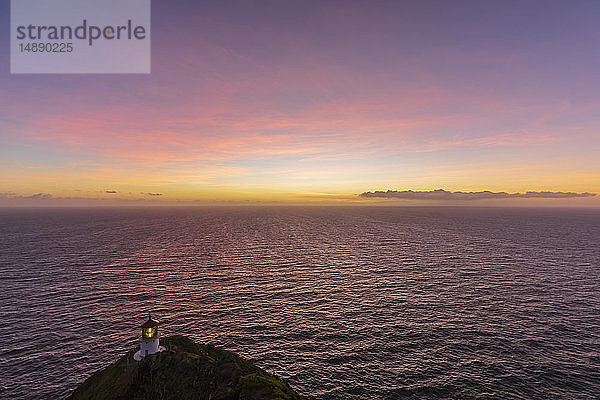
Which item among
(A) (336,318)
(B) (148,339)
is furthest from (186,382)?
(A) (336,318)

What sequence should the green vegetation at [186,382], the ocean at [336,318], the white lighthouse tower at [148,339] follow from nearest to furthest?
the green vegetation at [186,382] → the white lighthouse tower at [148,339] → the ocean at [336,318]

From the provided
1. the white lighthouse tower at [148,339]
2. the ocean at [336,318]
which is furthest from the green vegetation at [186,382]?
the ocean at [336,318]

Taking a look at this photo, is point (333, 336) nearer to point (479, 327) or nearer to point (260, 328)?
point (260, 328)

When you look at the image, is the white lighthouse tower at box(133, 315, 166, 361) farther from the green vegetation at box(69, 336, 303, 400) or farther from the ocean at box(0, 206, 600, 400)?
the ocean at box(0, 206, 600, 400)

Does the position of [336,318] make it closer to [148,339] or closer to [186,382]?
[148,339]

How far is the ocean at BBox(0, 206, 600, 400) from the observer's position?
3469 cm

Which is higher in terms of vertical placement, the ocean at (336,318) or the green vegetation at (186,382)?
the green vegetation at (186,382)

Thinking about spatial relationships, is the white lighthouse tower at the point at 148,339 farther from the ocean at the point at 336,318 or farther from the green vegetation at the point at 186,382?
the ocean at the point at 336,318

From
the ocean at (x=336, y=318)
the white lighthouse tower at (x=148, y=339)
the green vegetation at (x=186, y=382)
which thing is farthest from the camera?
the ocean at (x=336, y=318)

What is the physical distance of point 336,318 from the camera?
51.0 meters

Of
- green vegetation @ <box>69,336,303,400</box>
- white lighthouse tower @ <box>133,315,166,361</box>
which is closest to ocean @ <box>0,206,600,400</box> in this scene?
green vegetation @ <box>69,336,303,400</box>

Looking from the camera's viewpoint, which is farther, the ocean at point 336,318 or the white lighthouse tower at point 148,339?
the ocean at point 336,318

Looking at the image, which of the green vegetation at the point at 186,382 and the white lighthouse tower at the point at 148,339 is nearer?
the green vegetation at the point at 186,382

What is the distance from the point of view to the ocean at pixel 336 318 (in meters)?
34.7
